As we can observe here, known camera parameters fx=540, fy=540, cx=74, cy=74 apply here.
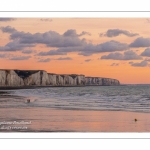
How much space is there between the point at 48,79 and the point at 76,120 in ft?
3.82

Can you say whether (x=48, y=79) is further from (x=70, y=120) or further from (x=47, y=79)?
(x=70, y=120)

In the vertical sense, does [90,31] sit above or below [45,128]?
above

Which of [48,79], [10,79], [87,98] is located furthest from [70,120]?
[10,79]

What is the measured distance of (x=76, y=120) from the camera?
11.8m

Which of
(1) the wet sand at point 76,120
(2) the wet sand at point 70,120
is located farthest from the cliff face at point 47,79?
(1) the wet sand at point 76,120

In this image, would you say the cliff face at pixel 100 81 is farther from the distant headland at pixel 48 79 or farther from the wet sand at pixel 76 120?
the wet sand at pixel 76 120

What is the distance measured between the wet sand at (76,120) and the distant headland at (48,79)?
640 millimetres

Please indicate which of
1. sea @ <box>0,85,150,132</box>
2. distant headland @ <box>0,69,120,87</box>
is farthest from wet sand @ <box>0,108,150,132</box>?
distant headland @ <box>0,69,120,87</box>

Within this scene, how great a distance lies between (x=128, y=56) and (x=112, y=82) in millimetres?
705

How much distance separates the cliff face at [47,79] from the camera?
12.0 meters

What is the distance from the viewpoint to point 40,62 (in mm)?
12023
